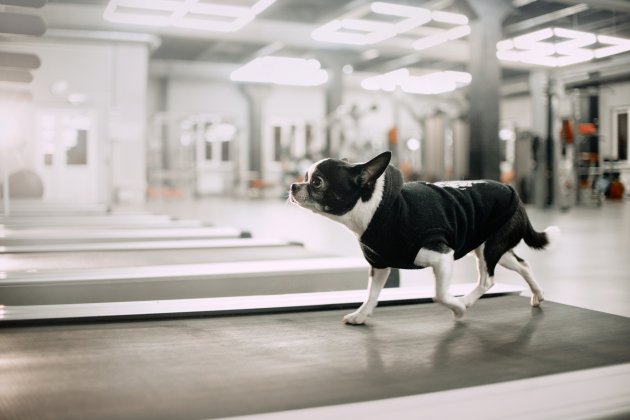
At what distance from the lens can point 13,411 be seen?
0.95 metres

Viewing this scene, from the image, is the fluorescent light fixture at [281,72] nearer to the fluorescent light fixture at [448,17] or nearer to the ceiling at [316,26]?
the ceiling at [316,26]

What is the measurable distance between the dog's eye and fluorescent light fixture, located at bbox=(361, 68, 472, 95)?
14.0 metres

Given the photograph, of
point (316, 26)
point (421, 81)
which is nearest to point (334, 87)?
point (316, 26)

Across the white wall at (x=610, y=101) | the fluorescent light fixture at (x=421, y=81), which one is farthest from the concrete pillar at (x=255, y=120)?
the white wall at (x=610, y=101)

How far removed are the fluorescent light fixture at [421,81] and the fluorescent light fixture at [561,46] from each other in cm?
494

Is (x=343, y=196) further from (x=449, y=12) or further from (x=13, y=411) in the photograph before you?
(x=449, y=12)

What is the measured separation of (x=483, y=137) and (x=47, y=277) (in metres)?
7.06

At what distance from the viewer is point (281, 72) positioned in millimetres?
15664

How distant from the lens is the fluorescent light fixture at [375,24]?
32.6 ft

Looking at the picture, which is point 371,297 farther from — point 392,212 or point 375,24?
point 375,24

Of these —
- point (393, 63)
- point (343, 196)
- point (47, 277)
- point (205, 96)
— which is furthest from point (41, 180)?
point (343, 196)

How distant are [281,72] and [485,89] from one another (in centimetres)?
823

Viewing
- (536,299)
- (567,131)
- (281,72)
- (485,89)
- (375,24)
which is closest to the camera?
(536,299)

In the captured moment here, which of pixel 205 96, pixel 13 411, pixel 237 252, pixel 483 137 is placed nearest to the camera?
pixel 13 411
